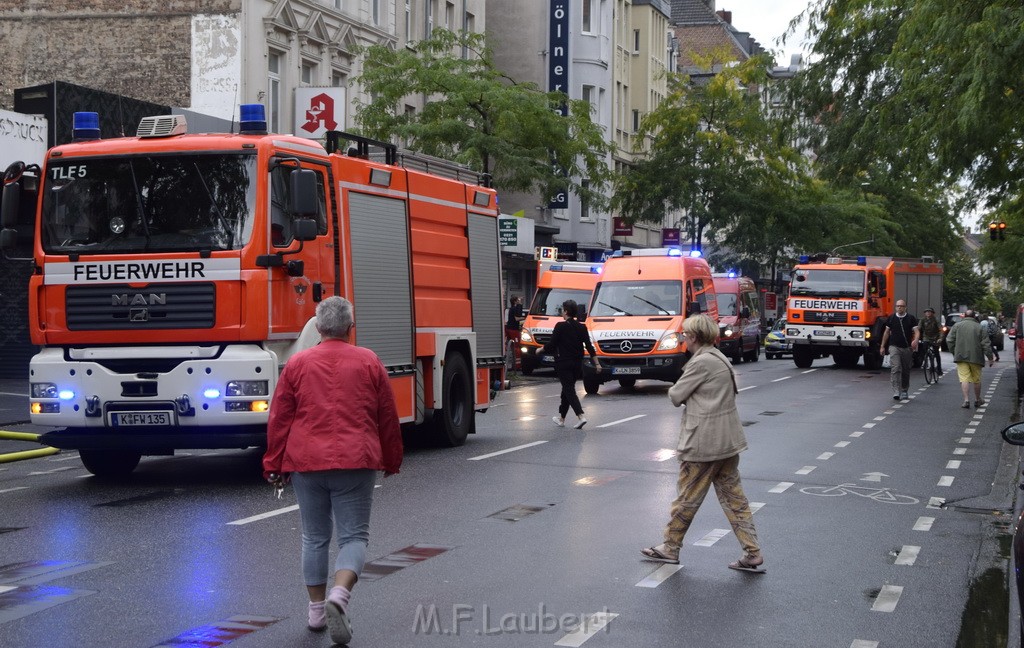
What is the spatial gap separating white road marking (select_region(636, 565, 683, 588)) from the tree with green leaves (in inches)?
943

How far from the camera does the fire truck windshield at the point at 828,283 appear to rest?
40.2 metres

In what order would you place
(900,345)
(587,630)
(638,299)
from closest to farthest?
(587,630)
(900,345)
(638,299)

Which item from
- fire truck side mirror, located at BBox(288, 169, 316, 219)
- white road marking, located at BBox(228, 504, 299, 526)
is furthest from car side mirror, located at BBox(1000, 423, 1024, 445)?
fire truck side mirror, located at BBox(288, 169, 316, 219)

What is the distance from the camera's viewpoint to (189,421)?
12352 mm

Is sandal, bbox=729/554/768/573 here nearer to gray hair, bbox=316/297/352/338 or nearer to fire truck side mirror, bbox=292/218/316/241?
gray hair, bbox=316/297/352/338

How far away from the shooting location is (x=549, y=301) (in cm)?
3634

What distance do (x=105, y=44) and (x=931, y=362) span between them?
20602 millimetres

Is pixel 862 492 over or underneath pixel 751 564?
underneath

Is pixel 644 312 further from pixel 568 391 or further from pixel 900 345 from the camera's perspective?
pixel 568 391

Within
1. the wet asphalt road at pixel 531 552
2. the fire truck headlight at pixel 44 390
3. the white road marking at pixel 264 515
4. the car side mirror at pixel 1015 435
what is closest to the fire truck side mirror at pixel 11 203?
the fire truck headlight at pixel 44 390

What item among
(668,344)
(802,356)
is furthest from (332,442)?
(802,356)

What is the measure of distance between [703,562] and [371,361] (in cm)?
311

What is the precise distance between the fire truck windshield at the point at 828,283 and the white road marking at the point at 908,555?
3084cm

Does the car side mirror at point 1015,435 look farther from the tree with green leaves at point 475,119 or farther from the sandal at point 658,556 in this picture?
the tree with green leaves at point 475,119
